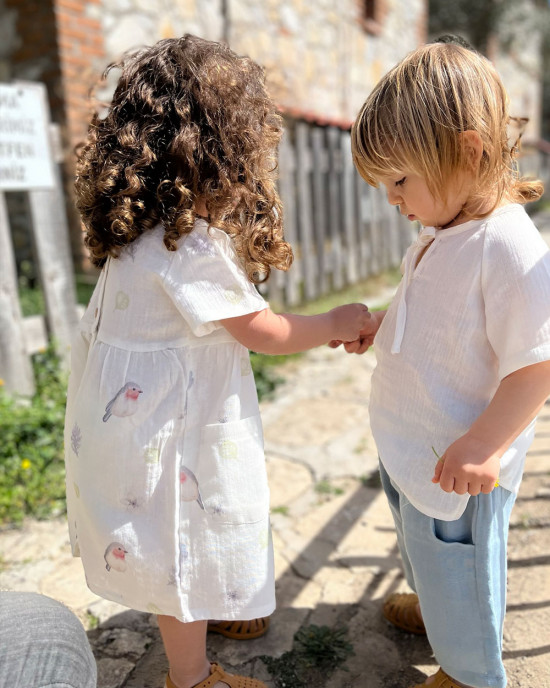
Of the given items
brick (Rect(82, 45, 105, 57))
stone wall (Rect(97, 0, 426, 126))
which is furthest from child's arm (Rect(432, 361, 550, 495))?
brick (Rect(82, 45, 105, 57))

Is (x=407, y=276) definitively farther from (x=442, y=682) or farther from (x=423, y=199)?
(x=442, y=682)

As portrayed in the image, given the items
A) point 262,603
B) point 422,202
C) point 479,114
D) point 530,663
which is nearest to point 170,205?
point 422,202

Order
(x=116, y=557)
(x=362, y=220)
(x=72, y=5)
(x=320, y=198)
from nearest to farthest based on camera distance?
(x=116, y=557), (x=72, y=5), (x=320, y=198), (x=362, y=220)

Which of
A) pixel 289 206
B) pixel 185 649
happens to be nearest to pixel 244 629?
pixel 185 649

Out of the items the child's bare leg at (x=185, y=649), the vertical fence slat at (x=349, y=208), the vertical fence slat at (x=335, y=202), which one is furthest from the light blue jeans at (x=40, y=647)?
the vertical fence slat at (x=349, y=208)

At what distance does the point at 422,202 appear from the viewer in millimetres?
1272

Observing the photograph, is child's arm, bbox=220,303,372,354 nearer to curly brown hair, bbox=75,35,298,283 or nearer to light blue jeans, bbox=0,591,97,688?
curly brown hair, bbox=75,35,298,283

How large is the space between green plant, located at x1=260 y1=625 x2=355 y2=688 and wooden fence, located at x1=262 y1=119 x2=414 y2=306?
11.4 ft

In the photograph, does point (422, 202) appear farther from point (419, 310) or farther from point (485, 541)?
point (485, 541)

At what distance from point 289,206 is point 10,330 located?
2.59 meters

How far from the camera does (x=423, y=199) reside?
1267 millimetres

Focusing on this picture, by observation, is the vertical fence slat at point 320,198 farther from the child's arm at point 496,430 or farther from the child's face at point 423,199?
the child's arm at point 496,430

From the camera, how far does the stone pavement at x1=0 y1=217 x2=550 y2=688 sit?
1698 mm

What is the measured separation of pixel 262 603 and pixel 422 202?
0.94m
